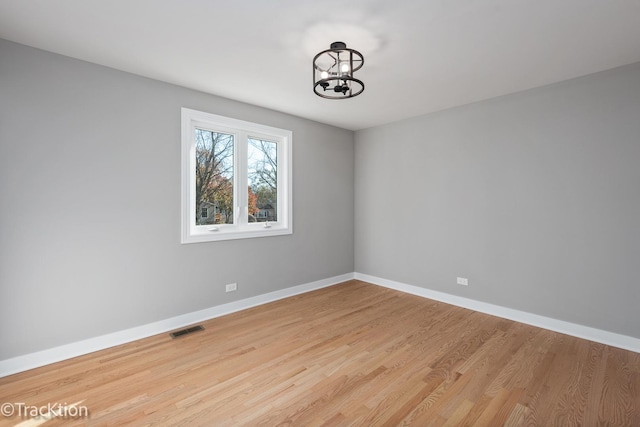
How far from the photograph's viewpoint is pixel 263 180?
13.2ft

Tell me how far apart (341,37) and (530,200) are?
2686 millimetres

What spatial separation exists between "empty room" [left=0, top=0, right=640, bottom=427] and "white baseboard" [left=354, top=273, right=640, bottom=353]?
2 cm

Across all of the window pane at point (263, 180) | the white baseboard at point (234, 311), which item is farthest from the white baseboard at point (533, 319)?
the window pane at point (263, 180)

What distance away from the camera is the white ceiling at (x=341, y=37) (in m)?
1.90

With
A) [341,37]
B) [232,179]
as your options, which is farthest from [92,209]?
[341,37]

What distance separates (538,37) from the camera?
2209 mm

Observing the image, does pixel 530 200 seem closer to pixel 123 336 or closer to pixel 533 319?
pixel 533 319

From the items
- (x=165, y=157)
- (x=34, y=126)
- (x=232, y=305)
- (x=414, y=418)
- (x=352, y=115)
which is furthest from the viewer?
(x=352, y=115)

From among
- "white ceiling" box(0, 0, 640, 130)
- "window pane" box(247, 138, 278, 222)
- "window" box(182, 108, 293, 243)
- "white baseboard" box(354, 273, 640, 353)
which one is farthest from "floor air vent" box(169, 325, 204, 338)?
"white baseboard" box(354, 273, 640, 353)

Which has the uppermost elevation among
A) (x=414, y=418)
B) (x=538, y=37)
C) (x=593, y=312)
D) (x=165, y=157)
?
(x=538, y=37)

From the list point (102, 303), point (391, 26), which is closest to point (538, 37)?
point (391, 26)

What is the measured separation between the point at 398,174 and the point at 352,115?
3.74ft

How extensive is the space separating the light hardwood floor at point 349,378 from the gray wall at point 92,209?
16.1 inches

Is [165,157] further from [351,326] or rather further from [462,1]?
[462,1]
